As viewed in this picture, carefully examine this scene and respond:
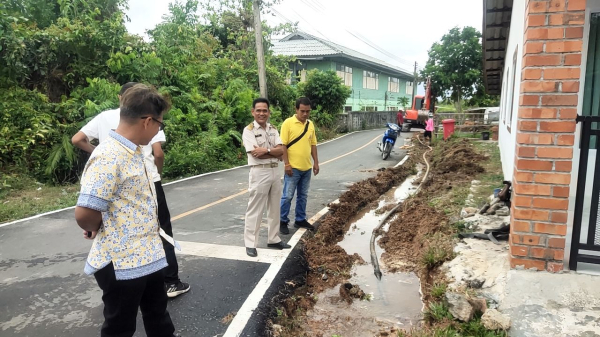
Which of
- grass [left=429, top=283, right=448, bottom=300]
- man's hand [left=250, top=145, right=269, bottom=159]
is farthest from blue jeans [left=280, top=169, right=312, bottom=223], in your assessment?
grass [left=429, top=283, right=448, bottom=300]

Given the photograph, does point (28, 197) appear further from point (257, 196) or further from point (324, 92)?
point (324, 92)

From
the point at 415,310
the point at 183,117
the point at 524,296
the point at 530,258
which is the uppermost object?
the point at 183,117

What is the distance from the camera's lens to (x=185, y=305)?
12.4 ft

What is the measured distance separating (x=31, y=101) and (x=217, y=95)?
664 cm

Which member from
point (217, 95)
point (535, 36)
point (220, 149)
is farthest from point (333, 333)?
point (217, 95)

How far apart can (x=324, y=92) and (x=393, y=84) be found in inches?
967

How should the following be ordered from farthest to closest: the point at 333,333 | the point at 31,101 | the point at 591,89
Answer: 1. the point at 31,101
2. the point at 591,89
3. the point at 333,333

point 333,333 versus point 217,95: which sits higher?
point 217,95

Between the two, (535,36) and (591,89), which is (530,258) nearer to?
(535,36)

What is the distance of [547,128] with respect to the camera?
3125 millimetres

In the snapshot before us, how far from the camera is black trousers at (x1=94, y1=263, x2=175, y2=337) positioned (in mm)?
2330

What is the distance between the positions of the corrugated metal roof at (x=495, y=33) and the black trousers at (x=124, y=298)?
939cm

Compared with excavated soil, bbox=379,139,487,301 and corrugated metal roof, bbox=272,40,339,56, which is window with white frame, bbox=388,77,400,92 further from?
excavated soil, bbox=379,139,487,301

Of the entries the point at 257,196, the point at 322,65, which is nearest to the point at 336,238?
the point at 257,196
